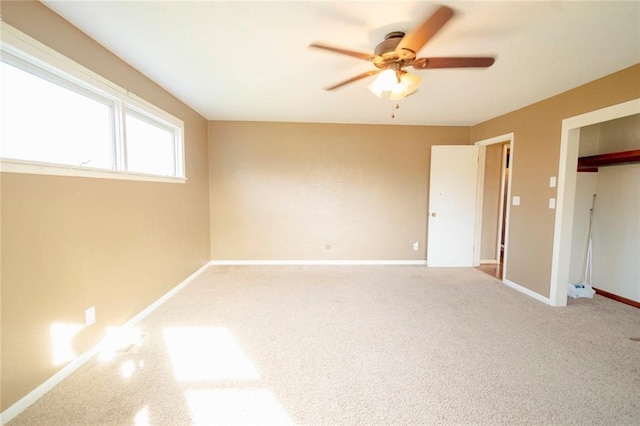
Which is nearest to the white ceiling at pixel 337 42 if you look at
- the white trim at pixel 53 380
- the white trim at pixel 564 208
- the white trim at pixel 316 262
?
the white trim at pixel 564 208

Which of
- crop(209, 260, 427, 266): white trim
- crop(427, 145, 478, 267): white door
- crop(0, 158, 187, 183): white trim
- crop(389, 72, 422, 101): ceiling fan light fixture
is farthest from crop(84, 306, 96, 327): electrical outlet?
crop(427, 145, 478, 267): white door

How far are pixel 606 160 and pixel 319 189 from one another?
11.8 feet

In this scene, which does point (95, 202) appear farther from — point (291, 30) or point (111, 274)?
point (291, 30)

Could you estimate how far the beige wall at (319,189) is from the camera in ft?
13.8

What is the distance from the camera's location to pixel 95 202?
191 centimetres

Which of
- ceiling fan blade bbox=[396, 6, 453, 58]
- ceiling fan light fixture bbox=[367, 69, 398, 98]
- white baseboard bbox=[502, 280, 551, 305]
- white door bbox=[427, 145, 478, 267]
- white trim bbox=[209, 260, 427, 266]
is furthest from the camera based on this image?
white trim bbox=[209, 260, 427, 266]

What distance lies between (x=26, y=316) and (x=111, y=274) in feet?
2.11

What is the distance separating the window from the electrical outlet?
102 centimetres

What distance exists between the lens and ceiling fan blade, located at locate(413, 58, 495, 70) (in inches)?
66.4

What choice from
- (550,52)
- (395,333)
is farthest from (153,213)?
(550,52)

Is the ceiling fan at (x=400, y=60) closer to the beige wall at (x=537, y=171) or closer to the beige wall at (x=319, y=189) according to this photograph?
the beige wall at (x=537, y=171)

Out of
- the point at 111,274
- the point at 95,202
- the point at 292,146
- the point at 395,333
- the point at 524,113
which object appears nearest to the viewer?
the point at 95,202

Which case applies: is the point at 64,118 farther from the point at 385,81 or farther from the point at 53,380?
the point at 385,81

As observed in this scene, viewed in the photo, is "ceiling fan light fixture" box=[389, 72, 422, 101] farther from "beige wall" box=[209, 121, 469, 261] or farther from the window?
the window
